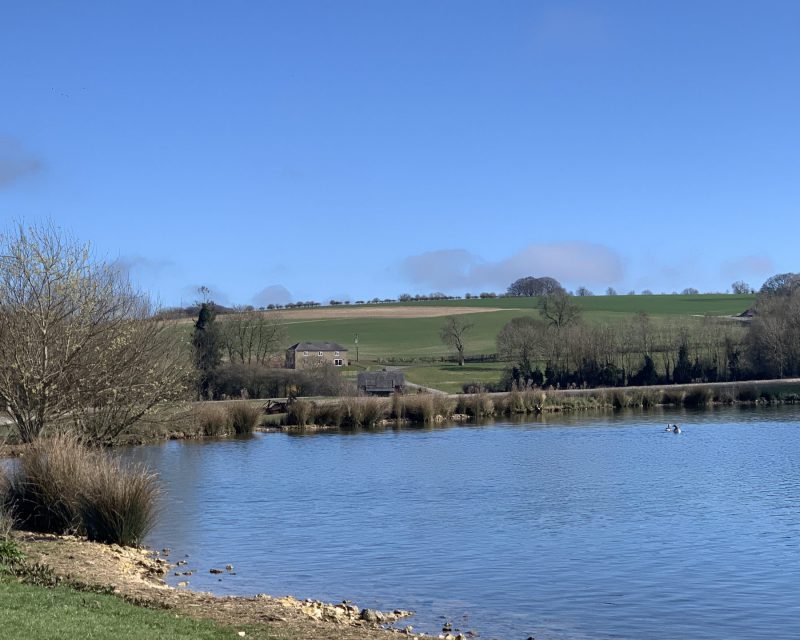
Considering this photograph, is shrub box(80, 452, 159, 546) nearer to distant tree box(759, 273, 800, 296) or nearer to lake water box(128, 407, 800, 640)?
lake water box(128, 407, 800, 640)

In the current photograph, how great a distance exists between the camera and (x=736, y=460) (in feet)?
115

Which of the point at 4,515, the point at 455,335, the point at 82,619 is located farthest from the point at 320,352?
the point at 82,619

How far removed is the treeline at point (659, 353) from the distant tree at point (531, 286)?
78.0m

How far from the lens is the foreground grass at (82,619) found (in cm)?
1084

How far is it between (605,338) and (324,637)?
233ft

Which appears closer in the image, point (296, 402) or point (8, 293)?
point (8, 293)

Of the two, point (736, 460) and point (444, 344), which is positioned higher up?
point (444, 344)

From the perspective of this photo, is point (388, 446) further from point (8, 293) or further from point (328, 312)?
point (328, 312)

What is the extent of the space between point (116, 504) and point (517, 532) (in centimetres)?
874

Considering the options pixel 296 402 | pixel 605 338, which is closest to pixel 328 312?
pixel 605 338

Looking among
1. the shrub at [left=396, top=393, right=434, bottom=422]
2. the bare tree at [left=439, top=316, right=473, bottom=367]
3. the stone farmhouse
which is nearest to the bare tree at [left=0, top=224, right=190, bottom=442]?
the shrub at [left=396, top=393, right=434, bottom=422]

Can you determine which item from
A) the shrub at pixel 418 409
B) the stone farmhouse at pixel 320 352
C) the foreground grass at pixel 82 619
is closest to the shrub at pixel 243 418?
the shrub at pixel 418 409

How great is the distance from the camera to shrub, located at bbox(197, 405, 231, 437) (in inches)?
1949

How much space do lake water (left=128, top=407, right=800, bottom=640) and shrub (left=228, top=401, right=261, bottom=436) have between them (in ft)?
30.8
